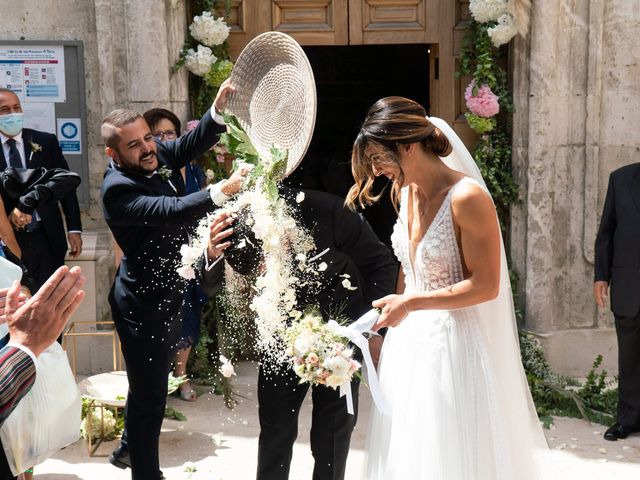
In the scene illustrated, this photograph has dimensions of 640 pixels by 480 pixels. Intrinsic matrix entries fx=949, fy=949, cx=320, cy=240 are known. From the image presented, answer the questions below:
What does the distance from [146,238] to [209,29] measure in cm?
292

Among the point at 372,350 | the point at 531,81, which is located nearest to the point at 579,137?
the point at 531,81

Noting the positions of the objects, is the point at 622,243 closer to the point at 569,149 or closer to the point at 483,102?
the point at 569,149

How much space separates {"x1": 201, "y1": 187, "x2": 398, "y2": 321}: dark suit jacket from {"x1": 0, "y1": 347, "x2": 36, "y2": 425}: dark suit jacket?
5.48 feet

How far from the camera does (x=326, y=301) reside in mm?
4141

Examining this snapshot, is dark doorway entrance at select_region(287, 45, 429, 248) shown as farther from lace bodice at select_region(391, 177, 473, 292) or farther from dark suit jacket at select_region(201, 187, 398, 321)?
lace bodice at select_region(391, 177, 473, 292)

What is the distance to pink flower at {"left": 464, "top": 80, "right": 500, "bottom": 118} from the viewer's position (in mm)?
6973

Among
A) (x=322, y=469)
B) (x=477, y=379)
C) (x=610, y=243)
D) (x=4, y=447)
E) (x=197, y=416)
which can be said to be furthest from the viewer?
(x=197, y=416)

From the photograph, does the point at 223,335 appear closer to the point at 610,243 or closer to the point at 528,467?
the point at 610,243

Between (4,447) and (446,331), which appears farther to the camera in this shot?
(446,331)

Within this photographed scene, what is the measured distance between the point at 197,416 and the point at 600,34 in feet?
12.9

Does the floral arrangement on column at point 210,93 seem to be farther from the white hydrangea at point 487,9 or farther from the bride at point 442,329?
the bride at point 442,329

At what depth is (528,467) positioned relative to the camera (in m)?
3.76

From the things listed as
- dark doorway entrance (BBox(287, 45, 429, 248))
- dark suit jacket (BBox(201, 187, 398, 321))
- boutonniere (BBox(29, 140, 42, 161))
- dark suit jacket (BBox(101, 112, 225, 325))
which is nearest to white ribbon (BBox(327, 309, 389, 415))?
dark suit jacket (BBox(201, 187, 398, 321))

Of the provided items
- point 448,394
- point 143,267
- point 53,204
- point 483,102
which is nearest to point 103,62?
point 53,204
